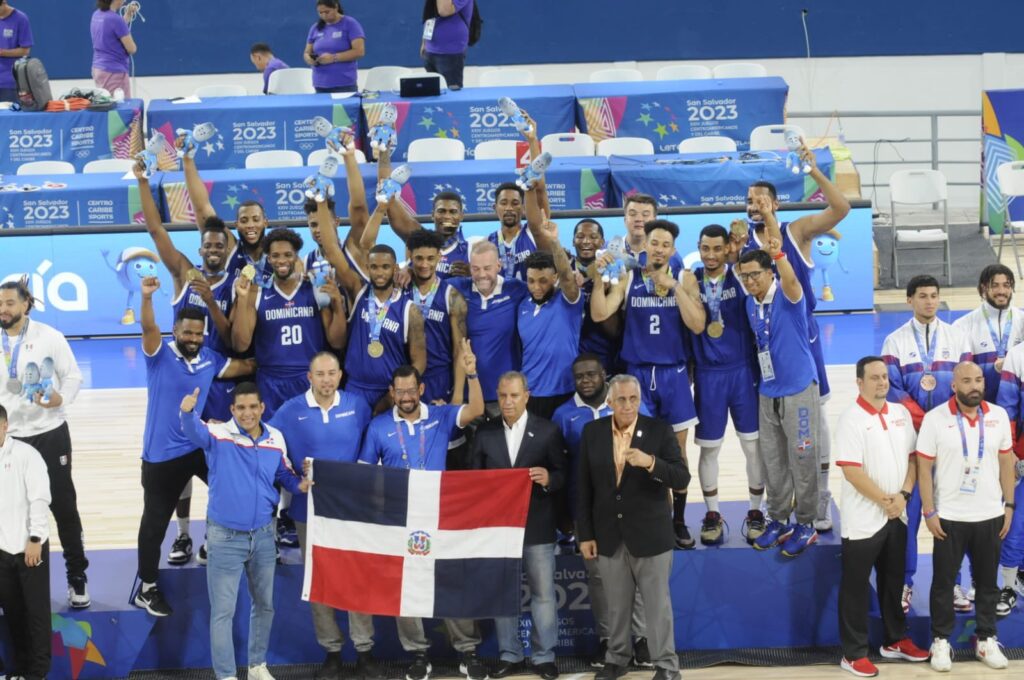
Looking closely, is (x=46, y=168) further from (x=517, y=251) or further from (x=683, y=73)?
(x=517, y=251)

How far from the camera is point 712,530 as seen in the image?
7.45 metres

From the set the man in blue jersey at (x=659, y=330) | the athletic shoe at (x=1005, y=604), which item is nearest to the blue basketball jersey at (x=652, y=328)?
the man in blue jersey at (x=659, y=330)

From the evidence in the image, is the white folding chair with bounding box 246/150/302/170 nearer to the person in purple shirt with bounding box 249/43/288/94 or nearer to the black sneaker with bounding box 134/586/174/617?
the person in purple shirt with bounding box 249/43/288/94

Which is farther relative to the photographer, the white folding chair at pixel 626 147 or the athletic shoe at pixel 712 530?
the white folding chair at pixel 626 147

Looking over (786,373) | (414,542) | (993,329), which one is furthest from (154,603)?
(993,329)

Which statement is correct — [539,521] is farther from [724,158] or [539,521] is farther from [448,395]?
[724,158]

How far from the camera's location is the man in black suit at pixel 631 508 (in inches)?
262

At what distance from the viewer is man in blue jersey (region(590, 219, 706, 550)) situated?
7.23 meters

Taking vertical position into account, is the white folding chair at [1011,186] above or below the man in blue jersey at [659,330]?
above

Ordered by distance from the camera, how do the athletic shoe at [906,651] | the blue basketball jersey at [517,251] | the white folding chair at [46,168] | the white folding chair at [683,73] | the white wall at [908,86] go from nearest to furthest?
1. the athletic shoe at [906,651]
2. the blue basketball jersey at [517,251]
3. the white folding chair at [46,168]
4. the white folding chair at [683,73]
5. the white wall at [908,86]

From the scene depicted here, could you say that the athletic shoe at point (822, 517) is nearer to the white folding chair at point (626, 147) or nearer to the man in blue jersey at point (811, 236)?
the man in blue jersey at point (811, 236)

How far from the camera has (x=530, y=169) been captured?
747cm

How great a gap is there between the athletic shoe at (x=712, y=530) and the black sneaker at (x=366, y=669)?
6.43ft

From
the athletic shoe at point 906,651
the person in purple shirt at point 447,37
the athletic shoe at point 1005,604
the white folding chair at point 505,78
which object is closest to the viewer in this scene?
the athletic shoe at point 906,651
